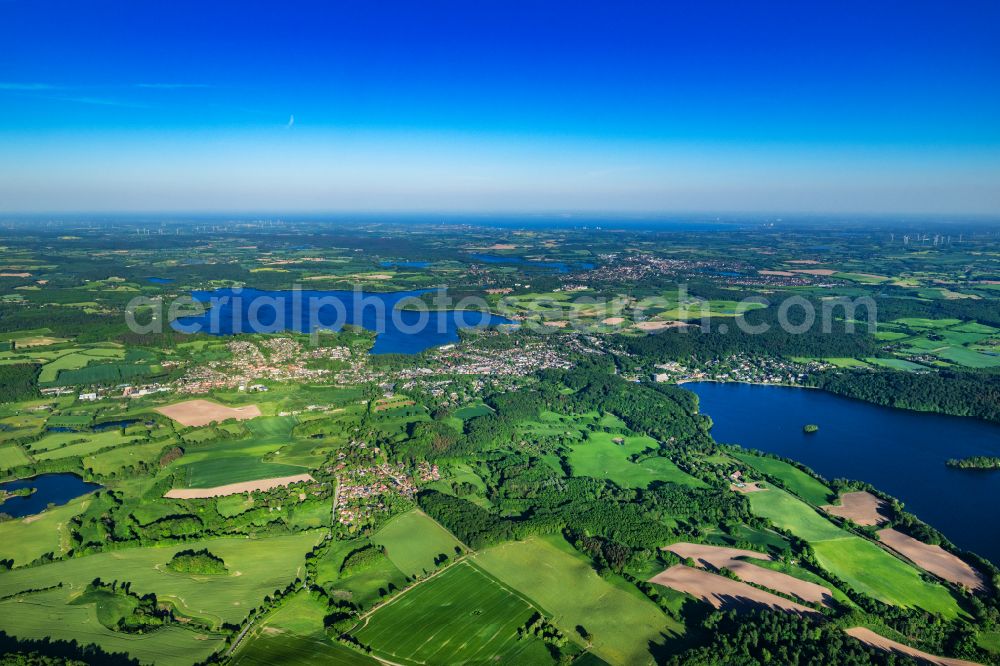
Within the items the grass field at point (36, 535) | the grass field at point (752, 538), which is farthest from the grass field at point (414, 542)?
the grass field at point (36, 535)

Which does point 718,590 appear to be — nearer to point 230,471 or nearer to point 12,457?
point 230,471

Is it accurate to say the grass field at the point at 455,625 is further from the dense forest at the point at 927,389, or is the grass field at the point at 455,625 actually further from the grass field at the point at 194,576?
the dense forest at the point at 927,389

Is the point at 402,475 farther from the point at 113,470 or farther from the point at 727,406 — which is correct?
the point at 727,406

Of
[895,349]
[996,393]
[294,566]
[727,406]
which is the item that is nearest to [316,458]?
[294,566]

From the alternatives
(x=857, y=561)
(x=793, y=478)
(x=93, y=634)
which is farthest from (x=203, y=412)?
(x=857, y=561)

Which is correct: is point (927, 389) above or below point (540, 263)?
below

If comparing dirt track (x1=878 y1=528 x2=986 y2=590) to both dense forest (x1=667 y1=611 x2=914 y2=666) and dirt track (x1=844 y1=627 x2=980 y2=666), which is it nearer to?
dirt track (x1=844 y1=627 x2=980 y2=666)

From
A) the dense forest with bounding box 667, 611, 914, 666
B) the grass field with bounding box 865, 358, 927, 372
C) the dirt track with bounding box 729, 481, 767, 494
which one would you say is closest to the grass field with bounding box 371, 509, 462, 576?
the dense forest with bounding box 667, 611, 914, 666
